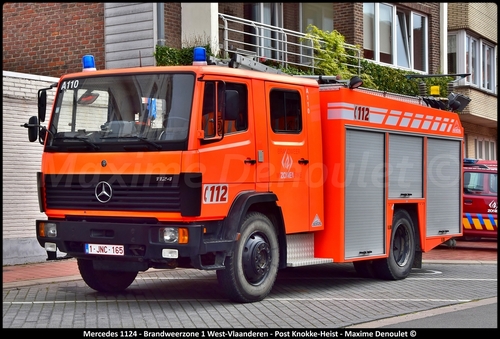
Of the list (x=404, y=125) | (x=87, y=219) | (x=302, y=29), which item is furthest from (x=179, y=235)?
(x=302, y=29)

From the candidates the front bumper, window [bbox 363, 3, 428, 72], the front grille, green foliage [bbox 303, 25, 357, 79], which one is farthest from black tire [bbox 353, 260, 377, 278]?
window [bbox 363, 3, 428, 72]

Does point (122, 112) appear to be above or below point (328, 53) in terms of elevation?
below

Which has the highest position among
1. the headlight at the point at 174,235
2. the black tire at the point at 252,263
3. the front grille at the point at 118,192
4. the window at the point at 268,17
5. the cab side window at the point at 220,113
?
the window at the point at 268,17

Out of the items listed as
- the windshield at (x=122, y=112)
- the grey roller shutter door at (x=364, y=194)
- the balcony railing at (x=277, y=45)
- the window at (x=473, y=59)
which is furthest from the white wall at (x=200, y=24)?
the window at (x=473, y=59)

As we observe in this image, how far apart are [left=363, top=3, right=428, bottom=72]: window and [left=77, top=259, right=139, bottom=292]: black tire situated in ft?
46.5

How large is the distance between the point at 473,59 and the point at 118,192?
22791mm

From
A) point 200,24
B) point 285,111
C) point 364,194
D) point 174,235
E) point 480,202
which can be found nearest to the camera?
point 174,235

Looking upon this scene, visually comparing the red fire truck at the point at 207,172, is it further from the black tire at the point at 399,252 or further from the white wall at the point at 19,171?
the white wall at the point at 19,171

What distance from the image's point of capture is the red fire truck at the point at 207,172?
9.33 metres

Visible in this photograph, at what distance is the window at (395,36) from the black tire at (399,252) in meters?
11.2

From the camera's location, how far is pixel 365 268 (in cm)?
1291

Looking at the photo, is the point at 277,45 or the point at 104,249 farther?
the point at 277,45

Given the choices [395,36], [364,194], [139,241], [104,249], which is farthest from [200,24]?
[395,36]

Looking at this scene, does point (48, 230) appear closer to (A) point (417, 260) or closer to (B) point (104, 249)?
(B) point (104, 249)
